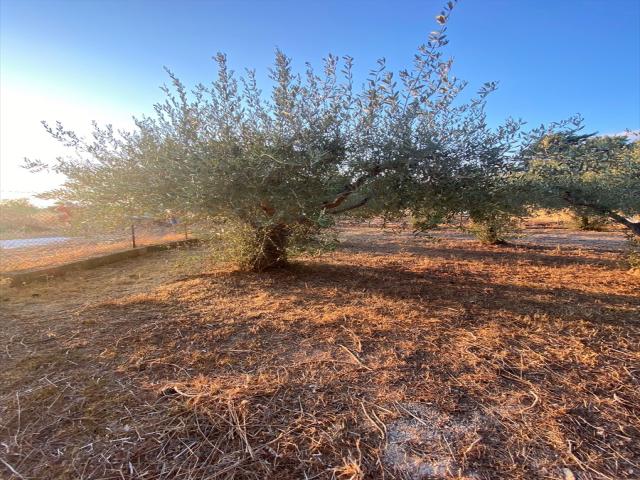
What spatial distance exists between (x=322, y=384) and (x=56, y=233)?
6.88 m

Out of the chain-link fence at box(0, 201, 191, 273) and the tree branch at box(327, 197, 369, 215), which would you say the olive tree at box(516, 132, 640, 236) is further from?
the chain-link fence at box(0, 201, 191, 273)

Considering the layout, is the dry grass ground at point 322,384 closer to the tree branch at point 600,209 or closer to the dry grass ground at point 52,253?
the tree branch at point 600,209

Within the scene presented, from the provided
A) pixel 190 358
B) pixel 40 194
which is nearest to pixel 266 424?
pixel 190 358

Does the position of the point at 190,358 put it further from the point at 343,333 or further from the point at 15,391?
the point at 343,333

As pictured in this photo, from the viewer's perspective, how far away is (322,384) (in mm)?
2031

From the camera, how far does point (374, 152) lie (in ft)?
11.0

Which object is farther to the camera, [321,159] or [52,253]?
[52,253]

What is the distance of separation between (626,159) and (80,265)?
9619mm

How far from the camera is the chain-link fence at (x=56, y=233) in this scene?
4.58 meters

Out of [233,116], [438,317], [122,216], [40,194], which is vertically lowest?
[438,317]

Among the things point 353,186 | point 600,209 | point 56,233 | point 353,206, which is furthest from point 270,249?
point 600,209

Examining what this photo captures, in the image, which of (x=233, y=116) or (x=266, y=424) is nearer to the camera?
(x=266, y=424)

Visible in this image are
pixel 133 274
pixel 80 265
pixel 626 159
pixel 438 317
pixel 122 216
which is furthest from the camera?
pixel 80 265

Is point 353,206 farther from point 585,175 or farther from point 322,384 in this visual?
point 585,175
